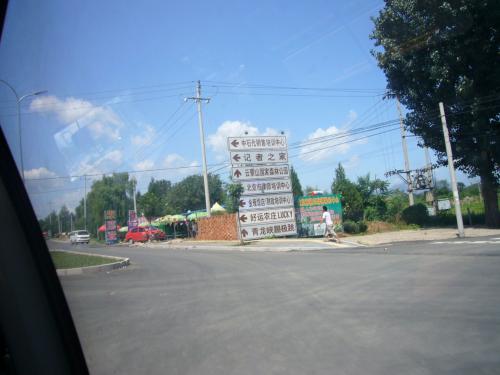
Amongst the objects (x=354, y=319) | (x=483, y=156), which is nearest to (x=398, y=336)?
(x=354, y=319)

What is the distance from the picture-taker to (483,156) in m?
23.5

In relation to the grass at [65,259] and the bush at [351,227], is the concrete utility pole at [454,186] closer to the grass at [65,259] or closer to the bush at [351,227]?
the bush at [351,227]

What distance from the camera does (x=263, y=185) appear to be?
2606 cm

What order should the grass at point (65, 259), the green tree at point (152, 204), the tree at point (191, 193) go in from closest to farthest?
the grass at point (65, 259) < the green tree at point (152, 204) < the tree at point (191, 193)

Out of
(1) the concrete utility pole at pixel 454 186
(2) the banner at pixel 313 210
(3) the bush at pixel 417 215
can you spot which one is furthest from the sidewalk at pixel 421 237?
(3) the bush at pixel 417 215

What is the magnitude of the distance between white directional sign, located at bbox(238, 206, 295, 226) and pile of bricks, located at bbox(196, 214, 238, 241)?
2625 millimetres

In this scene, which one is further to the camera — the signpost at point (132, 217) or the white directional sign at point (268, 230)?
the white directional sign at point (268, 230)

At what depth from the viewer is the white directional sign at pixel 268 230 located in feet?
83.9

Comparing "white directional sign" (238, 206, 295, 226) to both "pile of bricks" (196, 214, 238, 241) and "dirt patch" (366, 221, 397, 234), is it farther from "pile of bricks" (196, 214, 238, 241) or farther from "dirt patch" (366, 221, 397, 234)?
"dirt patch" (366, 221, 397, 234)

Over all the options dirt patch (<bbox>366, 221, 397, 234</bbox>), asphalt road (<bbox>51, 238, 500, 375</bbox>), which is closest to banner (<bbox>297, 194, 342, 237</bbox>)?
dirt patch (<bbox>366, 221, 397, 234</bbox>)

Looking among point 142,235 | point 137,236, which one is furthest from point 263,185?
point 137,236

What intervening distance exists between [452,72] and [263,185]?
1164 cm

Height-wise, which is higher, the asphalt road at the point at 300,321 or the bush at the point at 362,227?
the bush at the point at 362,227

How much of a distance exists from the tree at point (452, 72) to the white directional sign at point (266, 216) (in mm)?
8804
